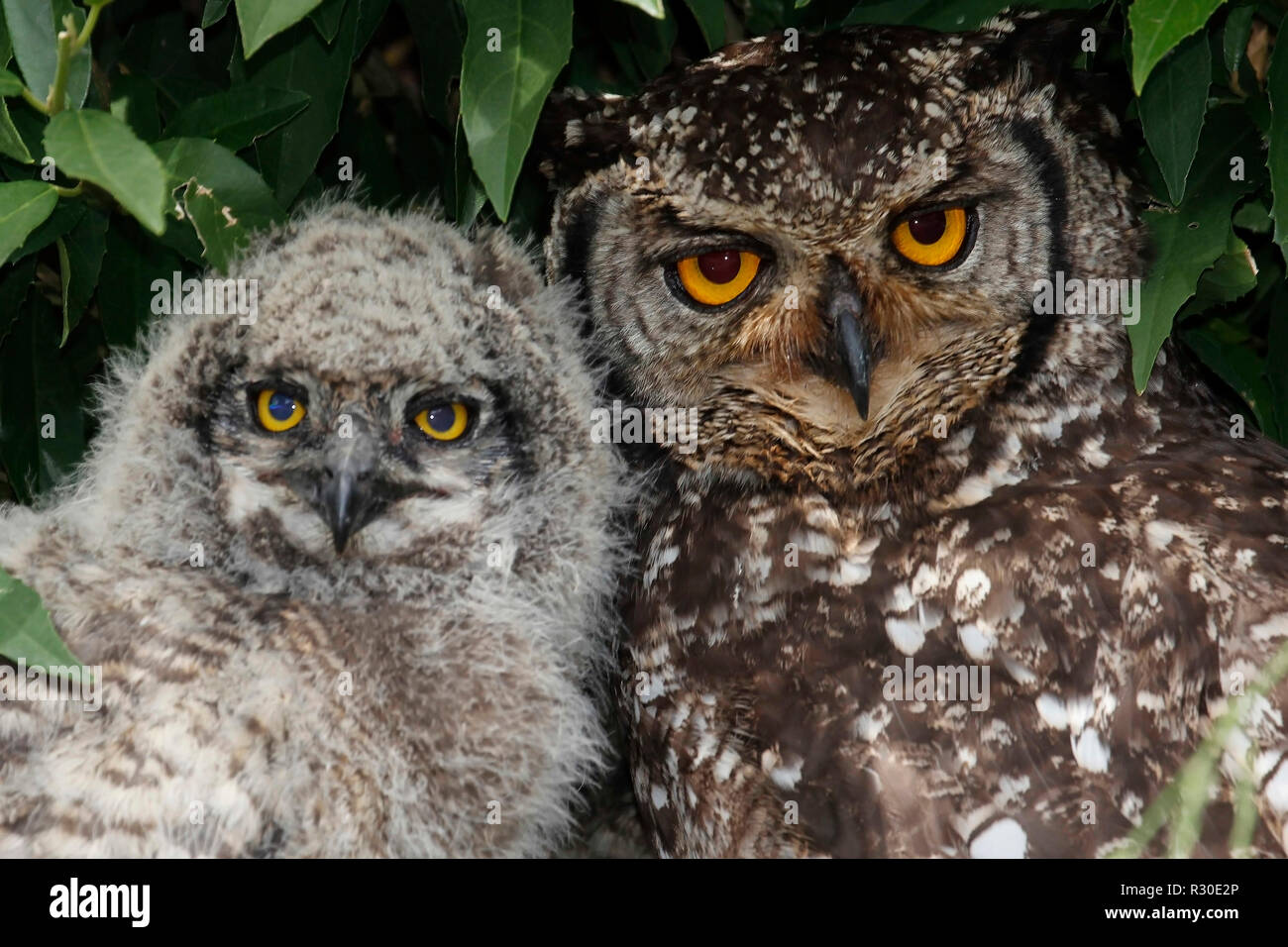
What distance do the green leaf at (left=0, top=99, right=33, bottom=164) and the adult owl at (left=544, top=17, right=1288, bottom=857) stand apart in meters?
0.82

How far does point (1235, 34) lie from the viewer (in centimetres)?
236

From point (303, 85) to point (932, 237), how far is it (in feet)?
3.40

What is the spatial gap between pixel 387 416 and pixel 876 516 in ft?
2.53

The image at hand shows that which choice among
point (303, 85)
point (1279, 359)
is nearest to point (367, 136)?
point (303, 85)

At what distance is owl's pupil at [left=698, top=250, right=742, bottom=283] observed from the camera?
233 centimetres

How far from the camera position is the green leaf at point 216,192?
2240 millimetres

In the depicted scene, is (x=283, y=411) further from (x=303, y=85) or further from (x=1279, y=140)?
(x=1279, y=140)

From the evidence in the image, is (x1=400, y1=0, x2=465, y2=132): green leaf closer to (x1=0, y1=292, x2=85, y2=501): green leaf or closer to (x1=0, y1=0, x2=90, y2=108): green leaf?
(x1=0, y1=0, x2=90, y2=108): green leaf

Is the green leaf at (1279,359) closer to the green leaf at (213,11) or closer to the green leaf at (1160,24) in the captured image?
the green leaf at (1160,24)

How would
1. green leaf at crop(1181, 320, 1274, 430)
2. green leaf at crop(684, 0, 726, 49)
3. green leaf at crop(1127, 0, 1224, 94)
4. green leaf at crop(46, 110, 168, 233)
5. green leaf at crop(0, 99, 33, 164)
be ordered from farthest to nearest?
green leaf at crop(1181, 320, 1274, 430) → green leaf at crop(684, 0, 726, 49) → green leaf at crop(0, 99, 33, 164) → green leaf at crop(1127, 0, 1224, 94) → green leaf at crop(46, 110, 168, 233)

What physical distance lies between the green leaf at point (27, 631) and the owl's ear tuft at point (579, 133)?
107cm

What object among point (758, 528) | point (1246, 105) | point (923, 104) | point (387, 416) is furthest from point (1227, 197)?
point (387, 416)

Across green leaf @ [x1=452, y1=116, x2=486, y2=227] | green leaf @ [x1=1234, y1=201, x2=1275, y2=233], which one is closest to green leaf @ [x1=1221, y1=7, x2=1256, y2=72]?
green leaf @ [x1=1234, y1=201, x2=1275, y2=233]
